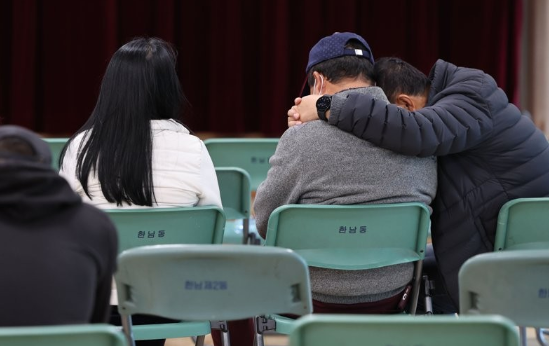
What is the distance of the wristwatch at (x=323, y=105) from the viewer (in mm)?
2760

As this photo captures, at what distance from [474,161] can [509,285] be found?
1.06 metres

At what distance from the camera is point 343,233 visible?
2660 mm

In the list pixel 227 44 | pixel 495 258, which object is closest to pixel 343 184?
pixel 495 258

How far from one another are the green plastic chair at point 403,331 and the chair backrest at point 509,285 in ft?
1.29

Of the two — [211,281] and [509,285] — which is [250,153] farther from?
[509,285]

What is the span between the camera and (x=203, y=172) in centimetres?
285

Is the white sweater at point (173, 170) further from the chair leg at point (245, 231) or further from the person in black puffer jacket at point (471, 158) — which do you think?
the chair leg at point (245, 231)

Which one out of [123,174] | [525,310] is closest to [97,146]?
[123,174]

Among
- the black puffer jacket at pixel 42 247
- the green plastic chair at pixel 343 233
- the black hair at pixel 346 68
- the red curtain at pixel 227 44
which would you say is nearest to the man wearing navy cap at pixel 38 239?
the black puffer jacket at pixel 42 247

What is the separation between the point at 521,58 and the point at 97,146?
6288 mm

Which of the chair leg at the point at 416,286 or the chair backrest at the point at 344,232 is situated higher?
the chair backrest at the point at 344,232

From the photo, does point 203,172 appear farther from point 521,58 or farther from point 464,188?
point 521,58

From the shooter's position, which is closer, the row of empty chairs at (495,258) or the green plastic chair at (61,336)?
the green plastic chair at (61,336)

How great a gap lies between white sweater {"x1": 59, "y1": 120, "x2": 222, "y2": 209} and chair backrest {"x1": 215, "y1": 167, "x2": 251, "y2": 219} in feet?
2.85
